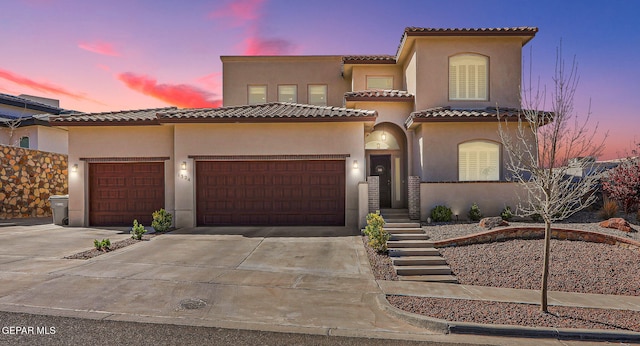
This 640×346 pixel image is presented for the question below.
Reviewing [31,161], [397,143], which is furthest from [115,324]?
[31,161]

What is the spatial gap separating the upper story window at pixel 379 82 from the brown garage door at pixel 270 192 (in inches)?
265

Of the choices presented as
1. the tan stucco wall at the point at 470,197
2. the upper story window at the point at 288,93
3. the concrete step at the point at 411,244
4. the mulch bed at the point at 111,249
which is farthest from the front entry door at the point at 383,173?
the mulch bed at the point at 111,249

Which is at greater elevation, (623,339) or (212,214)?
(212,214)

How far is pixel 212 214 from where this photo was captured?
13.9m

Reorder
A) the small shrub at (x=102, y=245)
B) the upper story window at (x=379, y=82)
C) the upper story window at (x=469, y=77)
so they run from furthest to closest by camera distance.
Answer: the upper story window at (x=379, y=82) < the upper story window at (x=469, y=77) < the small shrub at (x=102, y=245)

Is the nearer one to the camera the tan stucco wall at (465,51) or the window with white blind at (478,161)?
the window with white blind at (478,161)

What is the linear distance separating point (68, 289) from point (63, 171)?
1653 cm

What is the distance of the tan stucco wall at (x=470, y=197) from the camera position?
42.7 ft

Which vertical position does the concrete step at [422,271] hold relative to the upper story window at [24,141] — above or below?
below

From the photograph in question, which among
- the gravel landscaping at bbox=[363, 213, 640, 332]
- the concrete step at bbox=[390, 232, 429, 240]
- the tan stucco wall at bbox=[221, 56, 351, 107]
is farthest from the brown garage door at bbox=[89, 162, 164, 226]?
the concrete step at bbox=[390, 232, 429, 240]

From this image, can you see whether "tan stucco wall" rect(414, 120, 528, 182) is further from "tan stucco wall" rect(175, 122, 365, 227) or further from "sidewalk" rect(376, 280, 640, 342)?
"sidewalk" rect(376, 280, 640, 342)

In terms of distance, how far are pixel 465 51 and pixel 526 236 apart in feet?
29.0

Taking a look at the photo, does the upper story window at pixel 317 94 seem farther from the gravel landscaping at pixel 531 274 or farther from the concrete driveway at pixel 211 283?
the gravel landscaping at pixel 531 274

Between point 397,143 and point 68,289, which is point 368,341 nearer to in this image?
point 68,289
